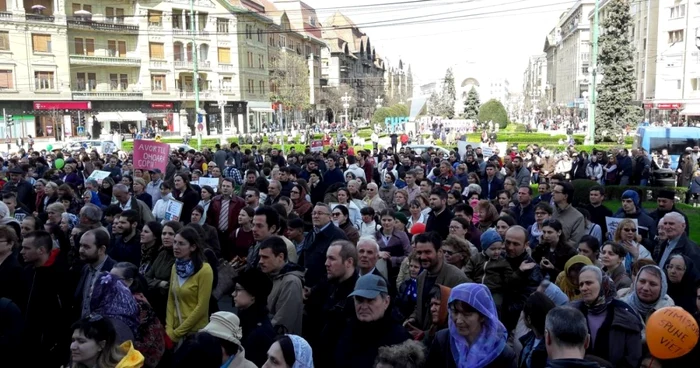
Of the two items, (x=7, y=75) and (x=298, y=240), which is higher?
(x=7, y=75)

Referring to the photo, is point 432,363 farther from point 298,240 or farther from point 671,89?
point 671,89

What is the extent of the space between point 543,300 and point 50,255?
14.2 feet

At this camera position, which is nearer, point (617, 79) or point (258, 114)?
point (617, 79)

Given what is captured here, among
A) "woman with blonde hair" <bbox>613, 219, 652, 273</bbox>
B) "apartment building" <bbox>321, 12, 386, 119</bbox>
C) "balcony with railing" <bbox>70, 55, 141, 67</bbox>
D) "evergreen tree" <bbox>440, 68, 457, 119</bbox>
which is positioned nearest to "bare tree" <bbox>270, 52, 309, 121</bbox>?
"balcony with railing" <bbox>70, 55, 141, 67</bbox>

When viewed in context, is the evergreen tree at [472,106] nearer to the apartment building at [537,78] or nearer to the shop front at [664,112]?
the shop front at [664,112]

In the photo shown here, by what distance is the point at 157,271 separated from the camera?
6.02m

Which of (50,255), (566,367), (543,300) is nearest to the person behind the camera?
(566,367)

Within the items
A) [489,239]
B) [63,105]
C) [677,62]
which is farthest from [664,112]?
[489,239]

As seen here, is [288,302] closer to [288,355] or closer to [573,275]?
[288,355]

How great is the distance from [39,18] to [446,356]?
5451cm

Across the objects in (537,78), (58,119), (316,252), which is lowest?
(316,252)

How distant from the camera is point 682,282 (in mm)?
5520

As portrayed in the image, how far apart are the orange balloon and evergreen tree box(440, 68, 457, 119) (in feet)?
274

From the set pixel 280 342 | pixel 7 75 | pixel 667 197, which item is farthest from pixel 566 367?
pixel 7 75
